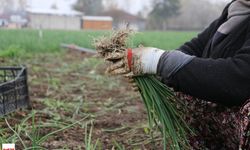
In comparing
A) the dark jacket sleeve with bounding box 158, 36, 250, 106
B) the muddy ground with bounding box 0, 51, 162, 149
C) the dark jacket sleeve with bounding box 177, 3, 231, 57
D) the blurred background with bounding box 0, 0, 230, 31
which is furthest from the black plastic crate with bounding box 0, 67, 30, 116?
the blurred background with bounding box 0, 0, 230, 31

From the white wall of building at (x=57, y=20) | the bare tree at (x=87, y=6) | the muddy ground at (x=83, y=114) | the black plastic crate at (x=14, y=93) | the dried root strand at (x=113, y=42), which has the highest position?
the dried root strand at (x=113, y=42)

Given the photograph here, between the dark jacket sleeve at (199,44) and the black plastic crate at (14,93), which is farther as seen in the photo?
the black plastic crate at (14,93)

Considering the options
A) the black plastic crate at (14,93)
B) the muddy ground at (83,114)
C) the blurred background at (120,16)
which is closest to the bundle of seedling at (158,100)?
the muddy ground at (83,114)

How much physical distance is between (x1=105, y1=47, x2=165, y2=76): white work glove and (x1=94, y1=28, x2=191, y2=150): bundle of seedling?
32 mm

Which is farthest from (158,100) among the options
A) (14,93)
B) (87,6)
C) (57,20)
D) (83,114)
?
(87,6)

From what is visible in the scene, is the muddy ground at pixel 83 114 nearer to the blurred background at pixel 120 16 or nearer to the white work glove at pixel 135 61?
the white work glove at pixel 135 61

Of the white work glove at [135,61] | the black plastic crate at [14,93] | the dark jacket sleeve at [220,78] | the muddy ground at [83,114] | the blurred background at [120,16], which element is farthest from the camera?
the blurred background at [120,16]

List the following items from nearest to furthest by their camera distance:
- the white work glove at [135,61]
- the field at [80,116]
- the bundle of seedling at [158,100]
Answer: the white work glove at [135,61]
the bundle of seedling at [158,100]
the field at [80,116]

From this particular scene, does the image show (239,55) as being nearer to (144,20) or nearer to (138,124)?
(138,124)

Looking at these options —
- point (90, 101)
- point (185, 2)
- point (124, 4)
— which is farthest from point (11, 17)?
point (124, 4)

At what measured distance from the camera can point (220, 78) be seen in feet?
5.99

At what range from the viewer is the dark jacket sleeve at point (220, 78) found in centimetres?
181

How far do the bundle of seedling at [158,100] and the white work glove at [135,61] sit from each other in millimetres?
32

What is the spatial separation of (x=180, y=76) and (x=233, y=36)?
1.12ft
